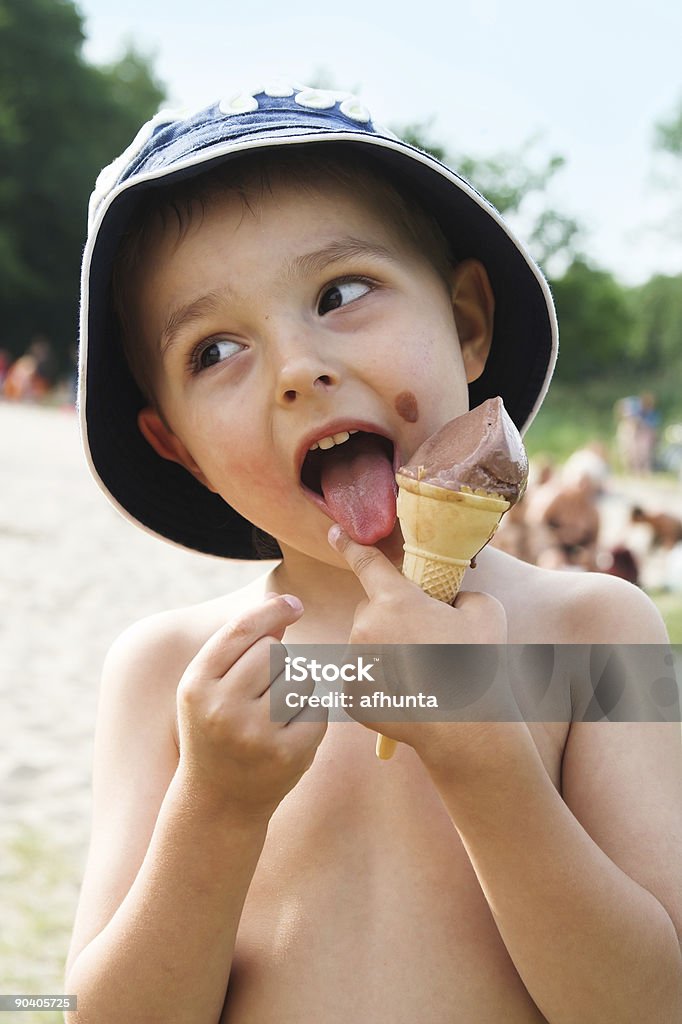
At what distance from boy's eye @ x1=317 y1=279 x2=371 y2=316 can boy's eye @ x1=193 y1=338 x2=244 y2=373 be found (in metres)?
0.14

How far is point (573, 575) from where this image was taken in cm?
179

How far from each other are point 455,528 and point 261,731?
367 mm

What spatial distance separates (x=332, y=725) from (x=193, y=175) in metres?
0.89

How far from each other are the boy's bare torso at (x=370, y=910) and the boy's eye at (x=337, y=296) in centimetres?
57

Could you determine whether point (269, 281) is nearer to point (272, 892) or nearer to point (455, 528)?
point (455, 528)

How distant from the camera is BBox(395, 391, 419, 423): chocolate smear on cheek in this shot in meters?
1.56

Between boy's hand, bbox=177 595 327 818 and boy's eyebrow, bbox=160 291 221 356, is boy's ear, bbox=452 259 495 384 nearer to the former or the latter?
boy's eyebrow, bbox=160 291 221 356

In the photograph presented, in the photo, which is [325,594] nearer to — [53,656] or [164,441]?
[164,441]

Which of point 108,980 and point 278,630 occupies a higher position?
point 278,630

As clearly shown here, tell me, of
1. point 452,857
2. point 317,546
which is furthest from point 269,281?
point 452,857

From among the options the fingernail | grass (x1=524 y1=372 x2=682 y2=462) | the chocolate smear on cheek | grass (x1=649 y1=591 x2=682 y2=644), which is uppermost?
grass (x1=524 y1=372 x2=682 y2=462)

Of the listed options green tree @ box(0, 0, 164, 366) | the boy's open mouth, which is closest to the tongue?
the boy's open mouth

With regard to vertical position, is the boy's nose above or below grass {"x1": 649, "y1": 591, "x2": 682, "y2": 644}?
below

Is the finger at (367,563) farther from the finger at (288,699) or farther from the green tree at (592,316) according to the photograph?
the green tree at (592,316)
